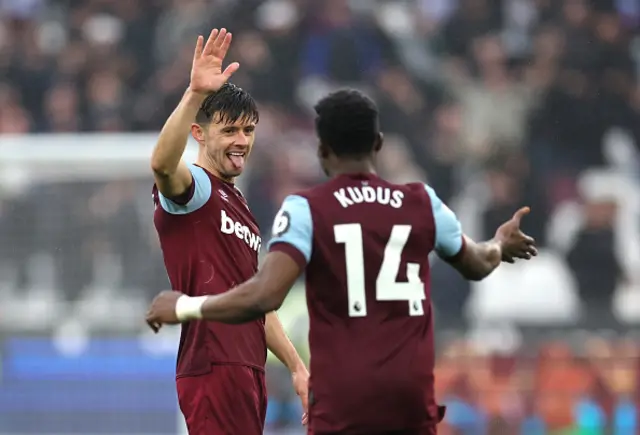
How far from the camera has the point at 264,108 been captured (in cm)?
1520

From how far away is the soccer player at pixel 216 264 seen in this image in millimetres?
6273

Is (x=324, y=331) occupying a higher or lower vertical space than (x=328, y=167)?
lower

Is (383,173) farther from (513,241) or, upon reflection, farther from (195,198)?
(513,241)

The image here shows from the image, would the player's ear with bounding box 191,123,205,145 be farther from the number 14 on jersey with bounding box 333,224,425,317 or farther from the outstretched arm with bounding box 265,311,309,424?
the number 14 on jersey with bounding box 333,224,425,317

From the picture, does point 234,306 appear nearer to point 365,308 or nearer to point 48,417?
point 365,308

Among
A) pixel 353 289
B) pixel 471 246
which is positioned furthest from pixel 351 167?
pixel 471 246

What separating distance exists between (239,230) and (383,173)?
24.7 ft

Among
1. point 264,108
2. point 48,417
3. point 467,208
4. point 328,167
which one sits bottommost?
point 48,417

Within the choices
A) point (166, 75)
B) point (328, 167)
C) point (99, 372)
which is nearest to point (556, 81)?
point (166, 75)

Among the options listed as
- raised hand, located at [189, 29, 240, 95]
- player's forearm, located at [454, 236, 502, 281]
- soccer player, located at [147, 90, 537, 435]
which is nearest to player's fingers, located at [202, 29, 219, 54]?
raised hand, located at [189, 29, 240, 95]

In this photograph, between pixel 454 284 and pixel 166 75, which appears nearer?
pixel 454 284

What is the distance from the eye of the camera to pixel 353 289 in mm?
5141

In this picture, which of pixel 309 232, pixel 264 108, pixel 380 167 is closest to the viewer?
pixel 309 232

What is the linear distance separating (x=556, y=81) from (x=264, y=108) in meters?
3.49
